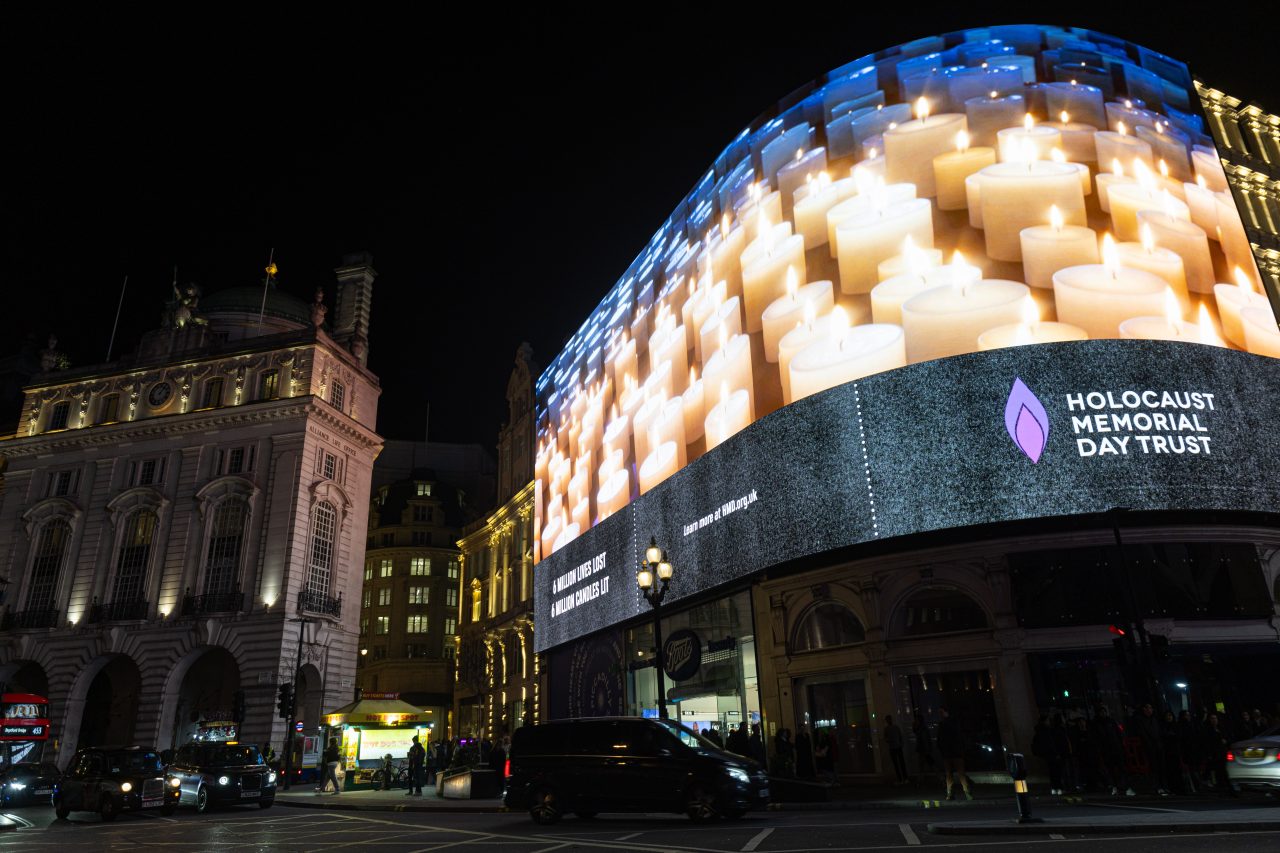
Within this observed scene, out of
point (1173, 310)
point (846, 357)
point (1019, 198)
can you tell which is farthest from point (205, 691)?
point (1173, 310)

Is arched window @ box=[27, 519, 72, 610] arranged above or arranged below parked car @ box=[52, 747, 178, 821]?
above

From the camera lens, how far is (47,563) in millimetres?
50781

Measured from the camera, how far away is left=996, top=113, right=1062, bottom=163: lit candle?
21.8 m

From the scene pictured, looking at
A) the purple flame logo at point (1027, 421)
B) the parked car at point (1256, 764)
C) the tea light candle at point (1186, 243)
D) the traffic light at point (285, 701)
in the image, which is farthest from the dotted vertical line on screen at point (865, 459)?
the traffic light at point (285, 701)

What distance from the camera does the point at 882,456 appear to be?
19.5 m

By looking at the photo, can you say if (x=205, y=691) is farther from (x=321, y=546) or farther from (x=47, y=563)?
(x=47, y=563)

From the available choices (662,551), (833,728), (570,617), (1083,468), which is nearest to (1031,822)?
(1083,468)

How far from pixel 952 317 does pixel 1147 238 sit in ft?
19.0

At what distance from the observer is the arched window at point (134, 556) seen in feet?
160

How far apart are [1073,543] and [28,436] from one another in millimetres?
61207

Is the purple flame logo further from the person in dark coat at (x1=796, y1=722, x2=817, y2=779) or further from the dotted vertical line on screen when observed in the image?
the person in dark coat at (x1=796, y1=722, x2=817, y2=779)

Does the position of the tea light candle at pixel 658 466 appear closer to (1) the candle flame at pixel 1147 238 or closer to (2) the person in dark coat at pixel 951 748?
(2) the person in dark coat at pixel 951 748

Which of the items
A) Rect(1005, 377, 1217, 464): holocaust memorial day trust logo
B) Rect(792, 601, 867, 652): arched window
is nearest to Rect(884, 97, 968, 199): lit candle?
Rect(1005, 377, 1217, 464): holocaust memorial day trust logo

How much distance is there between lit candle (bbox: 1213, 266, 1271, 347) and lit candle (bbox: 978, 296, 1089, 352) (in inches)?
173
